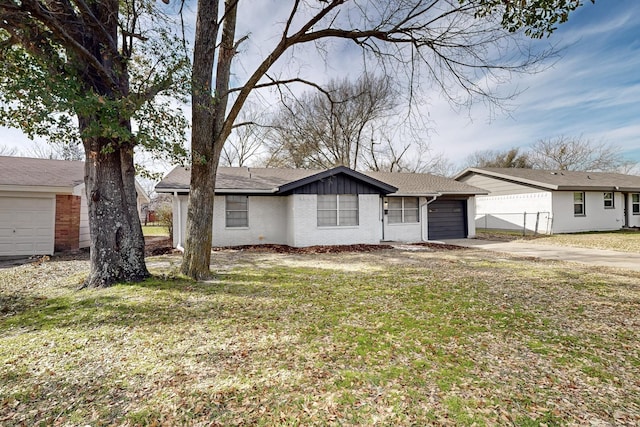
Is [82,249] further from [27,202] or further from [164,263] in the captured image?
[164,263]

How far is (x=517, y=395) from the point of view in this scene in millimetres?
2494

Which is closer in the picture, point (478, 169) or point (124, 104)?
point (124, 104)

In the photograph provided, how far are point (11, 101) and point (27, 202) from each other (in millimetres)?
7440

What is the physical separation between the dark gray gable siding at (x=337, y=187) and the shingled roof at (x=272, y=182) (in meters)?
0.47

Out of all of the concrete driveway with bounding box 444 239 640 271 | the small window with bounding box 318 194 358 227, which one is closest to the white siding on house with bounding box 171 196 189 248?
the small window with bounding box 318 194 358 227

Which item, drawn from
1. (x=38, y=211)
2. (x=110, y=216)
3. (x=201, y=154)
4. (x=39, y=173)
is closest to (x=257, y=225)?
(x=201, y=154)

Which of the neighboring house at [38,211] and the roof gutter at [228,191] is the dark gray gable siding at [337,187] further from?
the neighboring house at [38,211]

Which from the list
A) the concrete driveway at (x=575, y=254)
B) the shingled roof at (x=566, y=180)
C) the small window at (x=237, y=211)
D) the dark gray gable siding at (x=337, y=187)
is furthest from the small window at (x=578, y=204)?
the small window at (x=237, y=211)

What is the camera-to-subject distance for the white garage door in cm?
1041

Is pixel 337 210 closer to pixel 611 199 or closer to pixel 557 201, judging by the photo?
pixel 557 201

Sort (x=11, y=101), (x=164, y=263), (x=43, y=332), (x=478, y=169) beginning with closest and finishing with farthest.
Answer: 1. (x=43, y=332)
2. (x=11, y=101)
3. (x=164, y=263)
4. (x=478, y=169)

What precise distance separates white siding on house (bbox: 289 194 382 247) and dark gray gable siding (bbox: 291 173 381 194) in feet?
0.68

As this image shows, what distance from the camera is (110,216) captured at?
5832mm

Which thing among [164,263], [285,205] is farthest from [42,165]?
[285,205]
